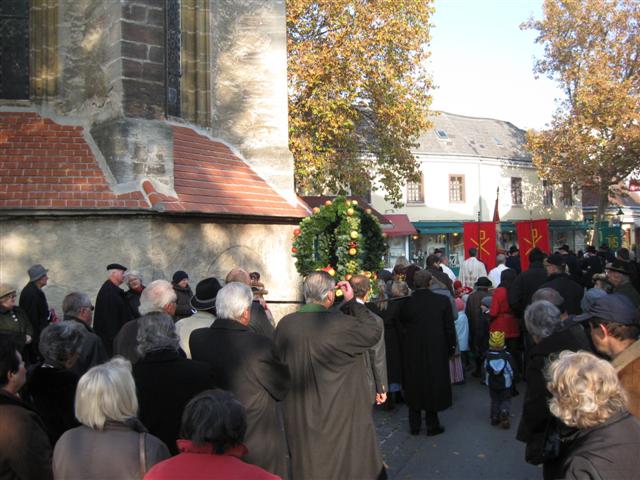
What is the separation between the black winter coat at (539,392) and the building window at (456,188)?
32551mm

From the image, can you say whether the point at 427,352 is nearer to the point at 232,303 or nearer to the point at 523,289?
the point at 523,289

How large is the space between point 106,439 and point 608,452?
2.10 metres

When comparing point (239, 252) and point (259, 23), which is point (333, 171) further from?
point (239, 252)

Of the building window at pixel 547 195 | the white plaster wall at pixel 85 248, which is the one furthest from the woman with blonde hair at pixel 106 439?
the building window at pixel 547 195

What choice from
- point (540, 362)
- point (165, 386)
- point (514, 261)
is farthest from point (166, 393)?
point (514, 261)

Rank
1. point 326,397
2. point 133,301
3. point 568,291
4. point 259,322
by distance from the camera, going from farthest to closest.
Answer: point 568,291
point 133,301
point 259,322
point 326,397

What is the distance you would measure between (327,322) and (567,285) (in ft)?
15.6

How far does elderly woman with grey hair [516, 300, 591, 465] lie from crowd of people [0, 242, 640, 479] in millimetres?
11

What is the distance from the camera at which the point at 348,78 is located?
63.5 feet

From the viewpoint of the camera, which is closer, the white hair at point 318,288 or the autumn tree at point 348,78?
the white hair at point 318,288

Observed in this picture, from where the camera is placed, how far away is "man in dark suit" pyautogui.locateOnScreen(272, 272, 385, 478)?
178 inches

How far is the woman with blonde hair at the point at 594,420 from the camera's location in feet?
8.06

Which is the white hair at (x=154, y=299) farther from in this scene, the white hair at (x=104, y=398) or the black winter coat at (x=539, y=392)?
the black winter coat at (x=539, y=392)

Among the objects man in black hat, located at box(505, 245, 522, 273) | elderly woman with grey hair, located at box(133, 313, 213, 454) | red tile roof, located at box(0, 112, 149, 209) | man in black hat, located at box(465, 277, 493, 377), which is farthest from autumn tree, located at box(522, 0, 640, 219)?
elderly woman with grey hair, located at box(133, 313, 213, 454)
